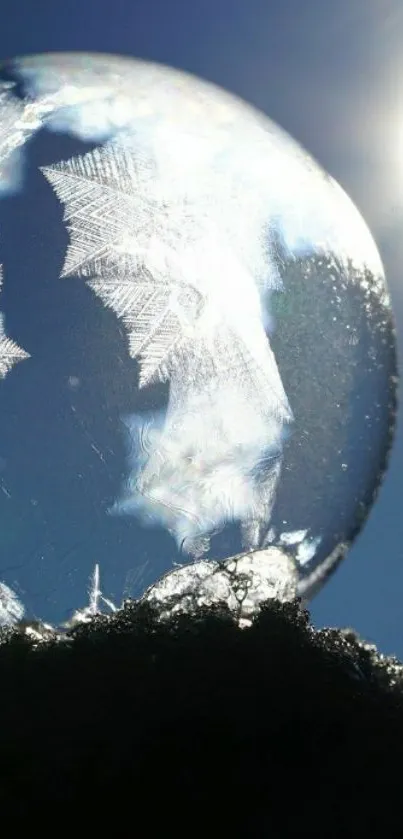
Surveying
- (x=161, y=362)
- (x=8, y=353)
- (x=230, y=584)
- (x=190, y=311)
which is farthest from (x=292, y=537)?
(x=8, y=353)

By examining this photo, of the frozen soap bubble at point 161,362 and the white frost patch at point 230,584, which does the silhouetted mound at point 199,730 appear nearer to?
the white frost patch at point 230,584

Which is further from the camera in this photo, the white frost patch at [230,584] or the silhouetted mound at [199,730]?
the white frost patch at [230,584]

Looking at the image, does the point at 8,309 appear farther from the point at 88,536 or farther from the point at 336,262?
the point at 336,262

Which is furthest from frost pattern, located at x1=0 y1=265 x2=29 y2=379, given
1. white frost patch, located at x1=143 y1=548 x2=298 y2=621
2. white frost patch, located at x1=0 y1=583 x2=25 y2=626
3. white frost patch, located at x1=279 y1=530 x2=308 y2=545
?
white frost patch, located at x1=279 y1=530 x2=308 y2=545

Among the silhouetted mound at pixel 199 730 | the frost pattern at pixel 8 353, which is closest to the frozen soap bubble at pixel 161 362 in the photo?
the frost pattern at pixel 8 353

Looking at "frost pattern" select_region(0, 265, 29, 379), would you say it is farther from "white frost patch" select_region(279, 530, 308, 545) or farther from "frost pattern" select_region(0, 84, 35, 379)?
"white frost patch" select_region(279, 530, 308, 545)
